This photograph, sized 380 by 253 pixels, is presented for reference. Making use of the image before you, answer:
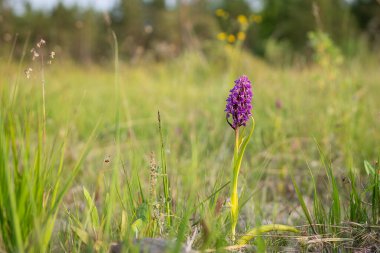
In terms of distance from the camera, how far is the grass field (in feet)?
3.95

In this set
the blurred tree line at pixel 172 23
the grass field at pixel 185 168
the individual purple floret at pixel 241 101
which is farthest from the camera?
the blurred tree line at pixel 172 23

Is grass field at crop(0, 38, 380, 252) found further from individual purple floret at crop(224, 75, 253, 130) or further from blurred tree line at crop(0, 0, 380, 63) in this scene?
blurred tree line at crop(0, 0, 380, 63)

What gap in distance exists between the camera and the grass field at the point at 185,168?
3.95ft

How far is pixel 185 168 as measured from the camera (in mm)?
2395

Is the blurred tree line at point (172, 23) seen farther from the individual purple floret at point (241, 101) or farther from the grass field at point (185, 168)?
the individual purple floret at point (241, 101)

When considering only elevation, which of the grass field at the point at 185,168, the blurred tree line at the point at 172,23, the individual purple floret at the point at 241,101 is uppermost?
the blurred tree line at the point at 172,23

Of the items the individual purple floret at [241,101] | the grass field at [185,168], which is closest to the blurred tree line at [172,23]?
the grass field at [185,168]

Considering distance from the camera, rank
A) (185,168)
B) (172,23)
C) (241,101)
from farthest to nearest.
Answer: (172,23) < (185,168) < (241,101)

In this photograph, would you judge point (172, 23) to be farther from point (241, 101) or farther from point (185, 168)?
point (241, 101)

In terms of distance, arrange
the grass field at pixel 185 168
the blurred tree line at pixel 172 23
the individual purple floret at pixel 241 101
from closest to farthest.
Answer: the grass field at pixel 185 168 → the individual purple floret at pixel 241 101 → the blurred tree line at pixel 172 23

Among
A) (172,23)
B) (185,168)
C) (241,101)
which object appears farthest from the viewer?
(172,23)

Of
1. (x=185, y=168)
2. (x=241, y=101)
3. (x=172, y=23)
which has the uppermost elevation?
(x=172, y=23)

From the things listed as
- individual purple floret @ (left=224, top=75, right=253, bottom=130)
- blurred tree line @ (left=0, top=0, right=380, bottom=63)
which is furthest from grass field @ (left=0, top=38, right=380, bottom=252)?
blurred tree line @ (left=0, top=0, right=380, bottom=63)

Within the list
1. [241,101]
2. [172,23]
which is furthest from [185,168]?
[172,23]
